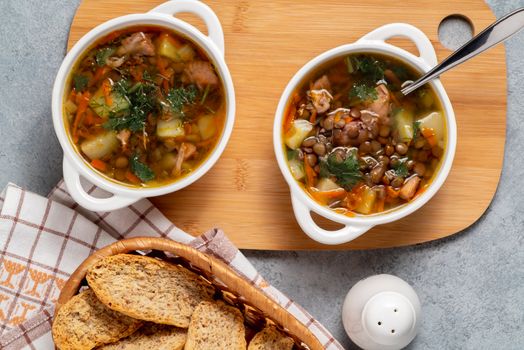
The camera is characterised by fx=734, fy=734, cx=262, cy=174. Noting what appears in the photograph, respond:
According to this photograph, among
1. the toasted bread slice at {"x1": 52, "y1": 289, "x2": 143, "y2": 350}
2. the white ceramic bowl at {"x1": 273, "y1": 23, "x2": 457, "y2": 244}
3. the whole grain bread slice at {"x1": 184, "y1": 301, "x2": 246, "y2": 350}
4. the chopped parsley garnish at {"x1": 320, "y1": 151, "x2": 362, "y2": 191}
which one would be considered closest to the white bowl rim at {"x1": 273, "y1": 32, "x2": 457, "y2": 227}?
the white ceramic bowl at {"x1": 273, "y1": 23, "x2": 457, "y2": 244}

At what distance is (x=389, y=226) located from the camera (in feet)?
8.39

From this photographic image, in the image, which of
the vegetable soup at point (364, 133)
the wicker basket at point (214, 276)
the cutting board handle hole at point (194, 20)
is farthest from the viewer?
the cutting board handle hole at point (194, 20)

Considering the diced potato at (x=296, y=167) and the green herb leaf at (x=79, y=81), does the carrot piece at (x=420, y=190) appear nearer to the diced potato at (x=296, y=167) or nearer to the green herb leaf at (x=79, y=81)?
the diced potato at (x=296, y=167)

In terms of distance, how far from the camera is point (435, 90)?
234 cm

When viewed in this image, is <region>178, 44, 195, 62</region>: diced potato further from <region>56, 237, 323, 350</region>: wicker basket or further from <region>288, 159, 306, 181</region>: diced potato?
<region>56, 237, 323, 350</region>: wicker basket

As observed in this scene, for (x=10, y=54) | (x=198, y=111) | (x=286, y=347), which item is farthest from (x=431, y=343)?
(x=10, y=54)

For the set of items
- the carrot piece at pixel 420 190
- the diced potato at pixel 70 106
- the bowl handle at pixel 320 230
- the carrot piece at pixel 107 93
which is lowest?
the bowl handle at pixel 320 230

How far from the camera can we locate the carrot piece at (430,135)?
237 cm

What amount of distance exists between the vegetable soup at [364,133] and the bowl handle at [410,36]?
0.21 feet

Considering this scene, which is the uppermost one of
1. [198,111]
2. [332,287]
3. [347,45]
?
[347,45]

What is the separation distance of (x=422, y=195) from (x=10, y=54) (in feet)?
5.01

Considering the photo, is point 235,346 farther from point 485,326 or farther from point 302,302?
point 485,326

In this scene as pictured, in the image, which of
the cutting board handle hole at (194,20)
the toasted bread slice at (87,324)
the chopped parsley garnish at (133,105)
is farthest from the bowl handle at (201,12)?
the toasted bread slice at (87,324)

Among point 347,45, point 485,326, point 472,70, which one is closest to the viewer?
point 347,45
